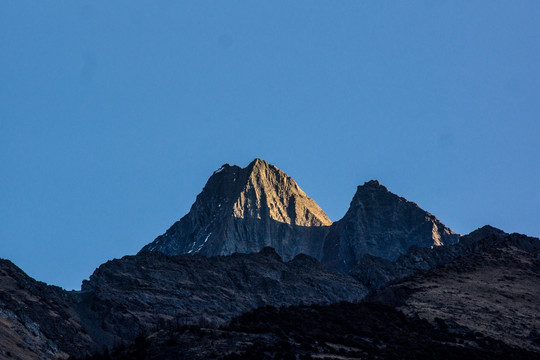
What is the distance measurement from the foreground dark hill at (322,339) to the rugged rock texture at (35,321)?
3093cm

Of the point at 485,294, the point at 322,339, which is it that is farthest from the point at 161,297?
the point at 322,339

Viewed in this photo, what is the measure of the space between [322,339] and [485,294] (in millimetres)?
50320

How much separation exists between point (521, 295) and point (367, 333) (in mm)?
Answer: 43747

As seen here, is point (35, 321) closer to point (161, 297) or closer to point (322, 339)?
point (161, 297)

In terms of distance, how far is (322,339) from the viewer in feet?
303

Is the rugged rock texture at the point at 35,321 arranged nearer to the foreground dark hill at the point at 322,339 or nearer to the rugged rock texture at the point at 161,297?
the rugged rock texture at the point at 161,297

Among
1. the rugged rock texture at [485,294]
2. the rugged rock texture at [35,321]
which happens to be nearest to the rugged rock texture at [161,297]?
the rugged rock texture at [35,321]

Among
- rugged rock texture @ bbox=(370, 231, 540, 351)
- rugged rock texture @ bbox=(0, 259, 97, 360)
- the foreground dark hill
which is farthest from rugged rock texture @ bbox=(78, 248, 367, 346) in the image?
the foreground dark hill

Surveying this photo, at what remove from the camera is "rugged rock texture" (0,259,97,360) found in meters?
121

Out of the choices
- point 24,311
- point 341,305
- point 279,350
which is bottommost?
point 279,350

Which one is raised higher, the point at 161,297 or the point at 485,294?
the point at 161,297

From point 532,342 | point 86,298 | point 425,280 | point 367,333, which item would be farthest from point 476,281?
point 86,298

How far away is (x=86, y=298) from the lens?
18125cm

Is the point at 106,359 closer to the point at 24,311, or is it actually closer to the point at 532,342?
the point at 532,342
